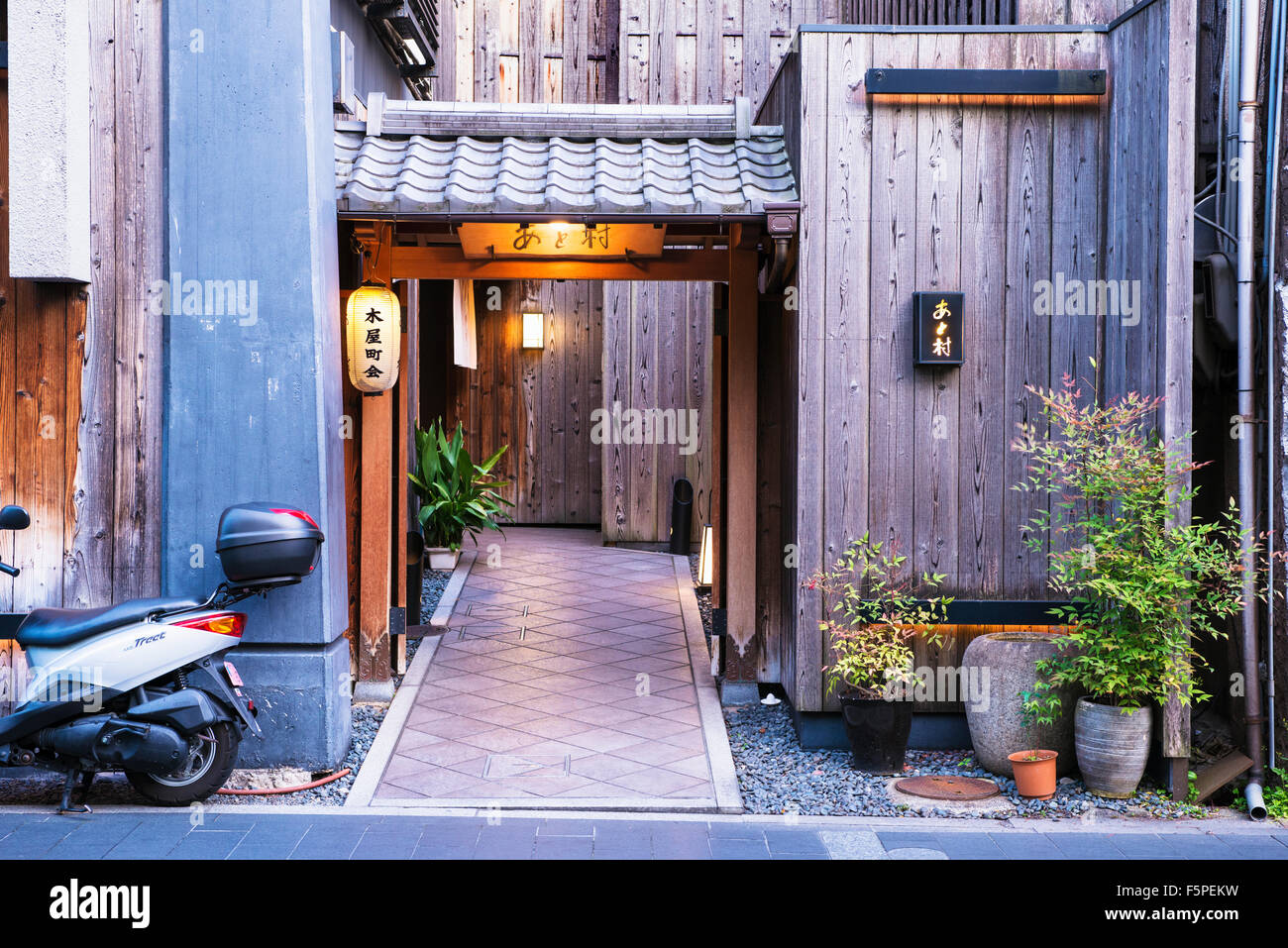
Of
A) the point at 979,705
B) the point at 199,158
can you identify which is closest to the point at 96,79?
the point at 199,158

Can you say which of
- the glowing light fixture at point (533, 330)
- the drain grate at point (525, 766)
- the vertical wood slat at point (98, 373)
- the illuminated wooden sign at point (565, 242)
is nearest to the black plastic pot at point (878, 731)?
the drain grate at point (525, 766)

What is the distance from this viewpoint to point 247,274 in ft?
17.7

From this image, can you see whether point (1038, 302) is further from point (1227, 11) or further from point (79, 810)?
point (79, 810)

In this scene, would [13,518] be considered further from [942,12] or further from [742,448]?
[942,12]

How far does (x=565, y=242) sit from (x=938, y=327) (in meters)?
2.37

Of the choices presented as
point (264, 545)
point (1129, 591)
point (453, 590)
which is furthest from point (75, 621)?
point (453, 590)

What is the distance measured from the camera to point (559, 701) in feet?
22.1

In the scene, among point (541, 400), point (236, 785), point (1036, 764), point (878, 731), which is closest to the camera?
point (1036, 764)

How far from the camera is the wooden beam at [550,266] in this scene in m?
7.00

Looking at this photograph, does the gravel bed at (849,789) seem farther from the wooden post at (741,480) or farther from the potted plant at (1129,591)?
the wooden post at (741,480)

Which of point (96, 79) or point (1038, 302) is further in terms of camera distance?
point (1038, 302)

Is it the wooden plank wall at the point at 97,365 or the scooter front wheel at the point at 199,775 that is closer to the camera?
the scooter front wheel at the point at 199,775

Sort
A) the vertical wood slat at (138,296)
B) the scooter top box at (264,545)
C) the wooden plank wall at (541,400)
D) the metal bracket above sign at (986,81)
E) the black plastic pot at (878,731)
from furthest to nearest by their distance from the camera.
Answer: the wooden plank wall at (541,400)
the metal bracket above sign at (986,81)
the black plastic pot at (878,731)
the vertical wood slat at (138,296)
the scooter top box at (264,545)

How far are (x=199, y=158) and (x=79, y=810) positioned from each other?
3.04m
